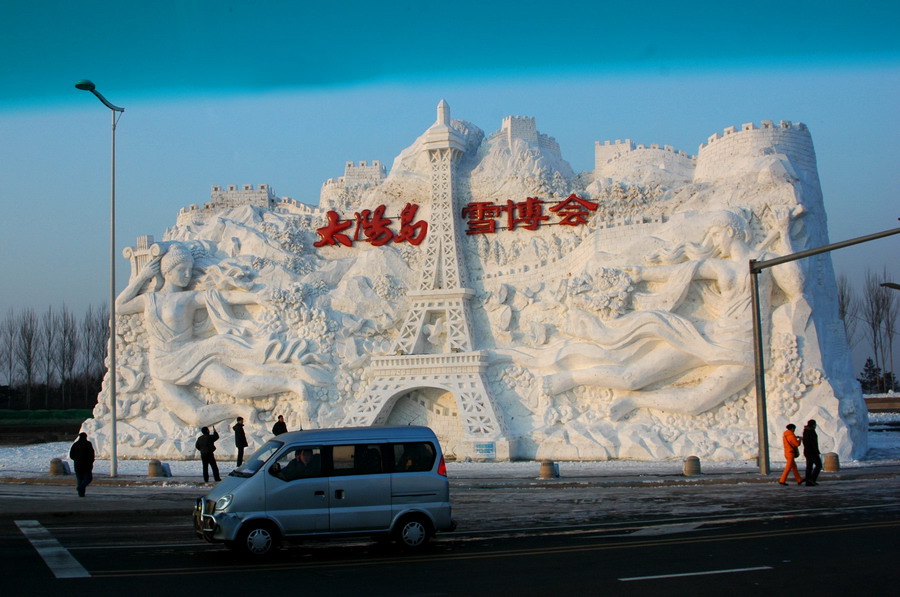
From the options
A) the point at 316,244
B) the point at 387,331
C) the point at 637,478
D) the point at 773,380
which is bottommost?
the point at 637,478

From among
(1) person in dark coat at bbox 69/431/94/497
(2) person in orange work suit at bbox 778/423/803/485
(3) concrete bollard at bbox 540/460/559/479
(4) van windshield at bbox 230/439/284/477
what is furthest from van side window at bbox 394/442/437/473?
(3) concrete bollard at bbox 540/460/559/479

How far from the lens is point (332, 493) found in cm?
1323

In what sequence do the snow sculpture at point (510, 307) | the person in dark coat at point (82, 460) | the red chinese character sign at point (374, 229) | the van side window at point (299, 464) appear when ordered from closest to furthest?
the van side window at point (299, 464), the person in dark coat at point (82, 460), the snow sculpture at point (510, 307), the red chinese character sign at point (374, 229)

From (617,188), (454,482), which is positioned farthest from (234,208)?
(454,482)

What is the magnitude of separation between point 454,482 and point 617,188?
15739mm

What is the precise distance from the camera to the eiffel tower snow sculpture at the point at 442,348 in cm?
3297

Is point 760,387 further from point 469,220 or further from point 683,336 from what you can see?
point 469,220

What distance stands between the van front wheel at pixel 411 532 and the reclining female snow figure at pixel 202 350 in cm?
2254

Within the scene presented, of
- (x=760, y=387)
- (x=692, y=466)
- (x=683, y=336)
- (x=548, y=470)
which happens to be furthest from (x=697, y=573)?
(x=683, y=336)

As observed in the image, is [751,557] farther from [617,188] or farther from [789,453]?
[617,188]

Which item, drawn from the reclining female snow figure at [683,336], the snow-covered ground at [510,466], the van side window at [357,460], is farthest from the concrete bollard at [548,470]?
the van side window at [357,460]

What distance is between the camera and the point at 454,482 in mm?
24766

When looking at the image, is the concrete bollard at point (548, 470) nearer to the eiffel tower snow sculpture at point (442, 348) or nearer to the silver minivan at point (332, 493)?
the eiffel tower snow sculpture at point (442, 348)

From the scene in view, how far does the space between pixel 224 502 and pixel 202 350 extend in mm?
25225
